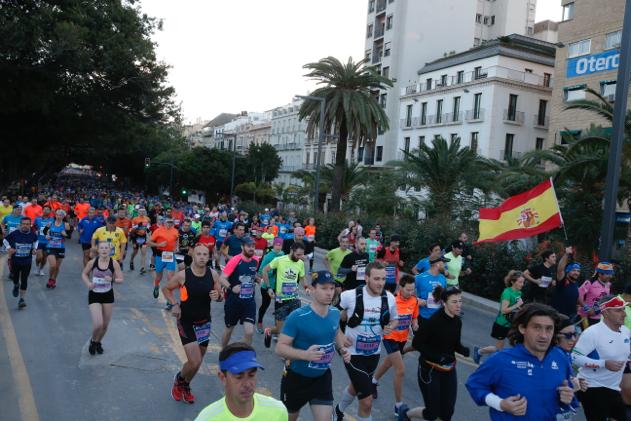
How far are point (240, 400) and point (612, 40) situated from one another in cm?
3497

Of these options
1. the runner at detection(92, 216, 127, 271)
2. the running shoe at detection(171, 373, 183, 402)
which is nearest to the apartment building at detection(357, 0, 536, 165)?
the runner at detection(92, 216, 127, 271)

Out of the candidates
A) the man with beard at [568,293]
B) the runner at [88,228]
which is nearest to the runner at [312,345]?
the man with beard at [568,293]

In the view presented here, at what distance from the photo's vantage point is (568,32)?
3472 cm

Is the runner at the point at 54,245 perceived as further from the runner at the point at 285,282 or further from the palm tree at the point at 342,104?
the palm tree at the point at 342,104

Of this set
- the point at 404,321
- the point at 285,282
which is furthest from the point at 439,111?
the point at 404,321

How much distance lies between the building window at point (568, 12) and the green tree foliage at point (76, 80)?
24.4 m

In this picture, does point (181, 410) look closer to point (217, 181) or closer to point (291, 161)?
point (217, 181)

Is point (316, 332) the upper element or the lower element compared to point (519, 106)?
lower

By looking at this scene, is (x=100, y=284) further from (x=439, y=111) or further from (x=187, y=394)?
(x=439, y=111)

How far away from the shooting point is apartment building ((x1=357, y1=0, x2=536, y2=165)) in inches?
2109

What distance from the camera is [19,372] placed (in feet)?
23.0

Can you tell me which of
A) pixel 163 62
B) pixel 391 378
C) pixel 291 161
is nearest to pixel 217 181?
pixel 291 161

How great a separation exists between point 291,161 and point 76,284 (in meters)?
67.7

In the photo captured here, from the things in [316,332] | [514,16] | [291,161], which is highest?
[514,16]
